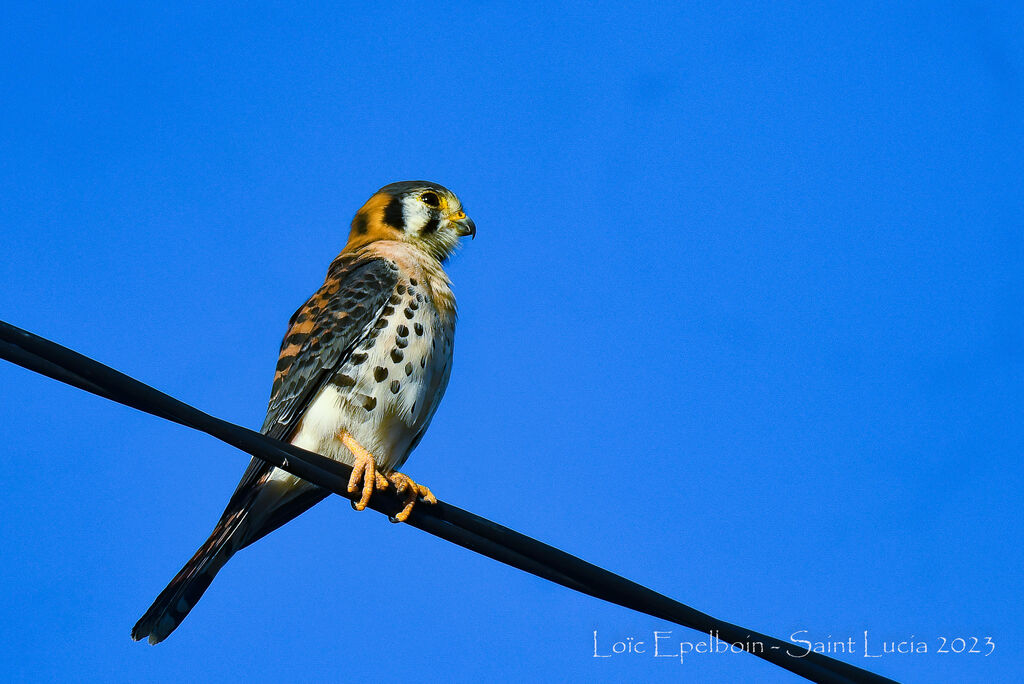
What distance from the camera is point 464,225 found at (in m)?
5.97

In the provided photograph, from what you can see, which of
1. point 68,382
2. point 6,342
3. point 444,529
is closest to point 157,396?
point 68,382

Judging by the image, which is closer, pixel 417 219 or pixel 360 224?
pixel 417 219

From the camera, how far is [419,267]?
5.37m

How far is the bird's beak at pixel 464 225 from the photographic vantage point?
5969 millimetres

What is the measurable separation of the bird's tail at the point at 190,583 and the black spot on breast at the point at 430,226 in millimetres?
1978

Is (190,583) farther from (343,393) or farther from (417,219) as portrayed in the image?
(417,219)

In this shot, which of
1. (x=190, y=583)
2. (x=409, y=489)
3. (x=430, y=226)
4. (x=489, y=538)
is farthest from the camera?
(x=430, y=226)

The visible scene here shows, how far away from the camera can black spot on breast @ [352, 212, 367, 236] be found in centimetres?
608

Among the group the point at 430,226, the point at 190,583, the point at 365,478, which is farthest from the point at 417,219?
the point at 190,583

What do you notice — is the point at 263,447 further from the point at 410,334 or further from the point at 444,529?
the point at 410,334

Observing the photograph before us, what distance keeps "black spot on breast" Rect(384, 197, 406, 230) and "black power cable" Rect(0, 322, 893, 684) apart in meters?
2.88

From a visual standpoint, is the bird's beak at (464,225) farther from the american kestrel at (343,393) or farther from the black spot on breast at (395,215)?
the american kestrel at (343,393)

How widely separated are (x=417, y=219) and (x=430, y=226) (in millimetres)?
83

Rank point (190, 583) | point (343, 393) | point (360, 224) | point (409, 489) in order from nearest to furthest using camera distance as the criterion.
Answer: point (409, 489) → point (190, 583) → point (343, 393) → point (360, 224)
